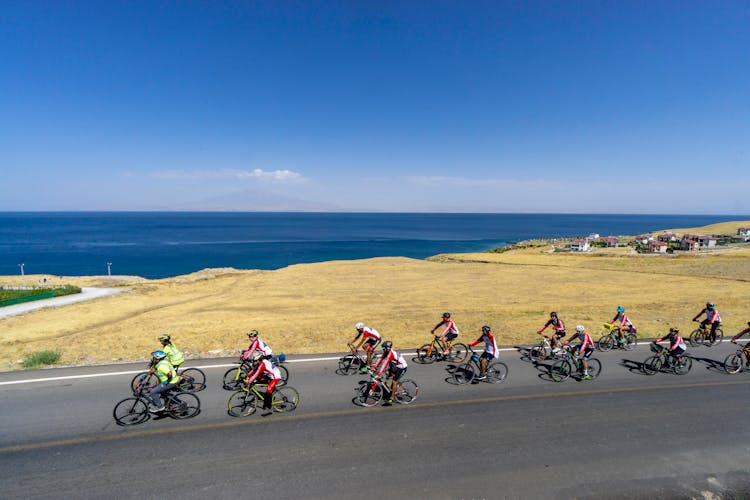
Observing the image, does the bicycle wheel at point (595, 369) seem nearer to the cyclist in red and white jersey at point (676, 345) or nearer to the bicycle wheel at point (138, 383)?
the cyclist in red and white jersey at point (676, 345)

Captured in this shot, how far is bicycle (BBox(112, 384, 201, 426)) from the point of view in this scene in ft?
29.2

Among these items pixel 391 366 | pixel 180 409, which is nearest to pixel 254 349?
pixel 180 409

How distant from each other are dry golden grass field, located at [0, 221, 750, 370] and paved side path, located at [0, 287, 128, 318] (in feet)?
4.90

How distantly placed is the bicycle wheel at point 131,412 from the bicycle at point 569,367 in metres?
12.2

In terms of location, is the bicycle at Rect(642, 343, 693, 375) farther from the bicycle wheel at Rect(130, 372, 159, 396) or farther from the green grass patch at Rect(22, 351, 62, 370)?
the green grass patch at Rect(22, 351, 62, 370)

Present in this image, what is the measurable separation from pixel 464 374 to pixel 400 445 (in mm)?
4578

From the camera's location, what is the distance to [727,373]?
40.1 feet

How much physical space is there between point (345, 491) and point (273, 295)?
1003 inches

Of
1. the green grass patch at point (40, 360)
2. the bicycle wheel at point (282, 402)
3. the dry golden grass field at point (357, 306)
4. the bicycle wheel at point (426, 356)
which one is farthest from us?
the dry golden grass field at point (357, 306)

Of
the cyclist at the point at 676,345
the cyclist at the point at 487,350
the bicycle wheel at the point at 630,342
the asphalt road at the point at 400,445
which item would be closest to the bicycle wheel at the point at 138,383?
the asphalt road at the point at 400,445

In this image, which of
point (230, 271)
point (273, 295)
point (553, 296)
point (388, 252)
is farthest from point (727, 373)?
point (388, 252)

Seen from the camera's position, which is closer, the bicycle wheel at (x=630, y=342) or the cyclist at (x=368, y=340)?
the cyclist at (x=368, y=340)

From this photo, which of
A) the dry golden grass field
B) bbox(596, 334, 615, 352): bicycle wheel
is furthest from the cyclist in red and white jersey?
the dry golden grass field

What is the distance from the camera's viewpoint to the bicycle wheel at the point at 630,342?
14539 mm
